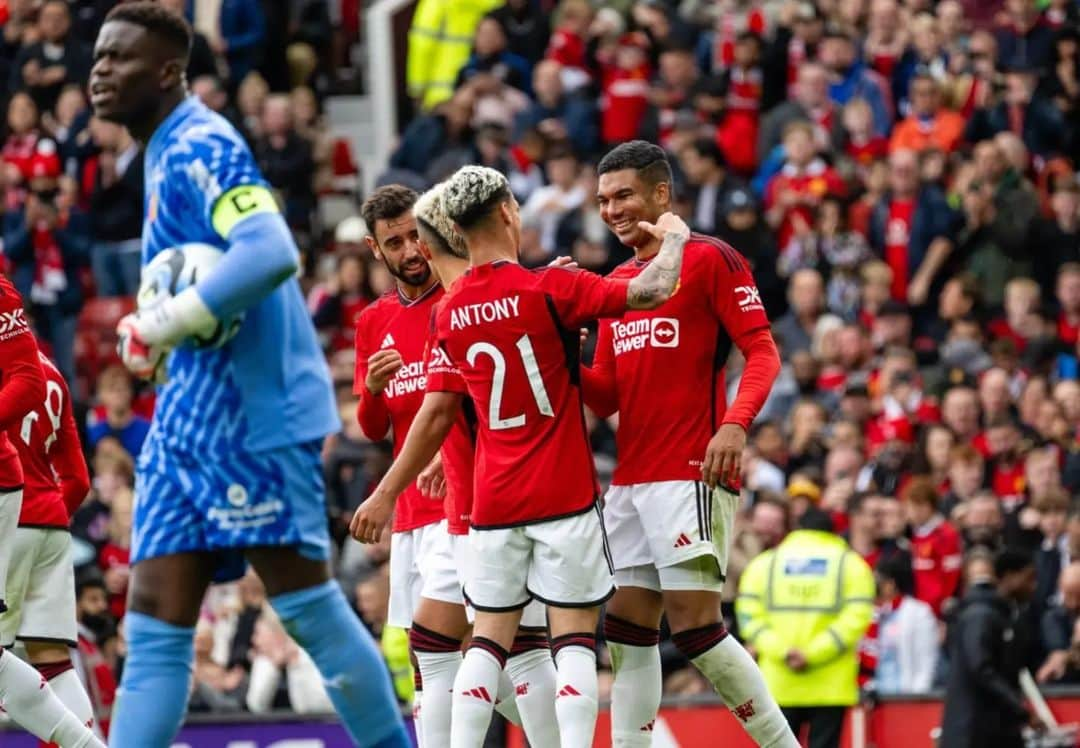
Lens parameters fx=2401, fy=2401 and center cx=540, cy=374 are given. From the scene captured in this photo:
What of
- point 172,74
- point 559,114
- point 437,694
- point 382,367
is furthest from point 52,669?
point 559,114

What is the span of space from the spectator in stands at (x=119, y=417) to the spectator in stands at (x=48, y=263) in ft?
6.45

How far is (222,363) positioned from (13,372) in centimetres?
132

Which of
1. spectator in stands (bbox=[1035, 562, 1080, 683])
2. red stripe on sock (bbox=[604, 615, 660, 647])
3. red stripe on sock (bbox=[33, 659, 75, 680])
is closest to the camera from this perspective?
red stripe on sock (bbox=[604, 615, 660, 647])

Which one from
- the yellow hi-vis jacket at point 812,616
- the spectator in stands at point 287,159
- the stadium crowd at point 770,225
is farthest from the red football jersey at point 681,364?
the spectator in stands at point 287,159

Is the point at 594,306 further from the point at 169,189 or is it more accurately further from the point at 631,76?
the point at 631,76

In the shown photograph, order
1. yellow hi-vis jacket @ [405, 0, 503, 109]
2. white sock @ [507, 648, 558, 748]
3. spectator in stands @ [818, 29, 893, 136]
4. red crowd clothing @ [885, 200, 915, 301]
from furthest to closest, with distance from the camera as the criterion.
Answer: yellow hi-vis jacket @ [405, 0, 503, 109]
spectator in stands @ [818, 29, 893, 136]
red crowd clothing @ [885, 200, 915, 301]
white sock @ [507, 648, 558, 748]

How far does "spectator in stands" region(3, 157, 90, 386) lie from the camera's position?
2047 centimetres

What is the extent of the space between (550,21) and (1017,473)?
854cm

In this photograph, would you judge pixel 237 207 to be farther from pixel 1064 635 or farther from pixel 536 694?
pixel 1064 635

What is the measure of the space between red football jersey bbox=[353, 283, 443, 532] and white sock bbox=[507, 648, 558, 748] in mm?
865

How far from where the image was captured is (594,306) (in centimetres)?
812

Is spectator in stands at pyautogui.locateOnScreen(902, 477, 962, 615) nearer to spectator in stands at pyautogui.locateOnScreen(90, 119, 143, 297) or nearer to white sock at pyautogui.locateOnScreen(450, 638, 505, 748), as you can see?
white sock at pyautogui.locateOnScreen(450, 638, 505, 748)

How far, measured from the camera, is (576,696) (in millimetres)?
8211

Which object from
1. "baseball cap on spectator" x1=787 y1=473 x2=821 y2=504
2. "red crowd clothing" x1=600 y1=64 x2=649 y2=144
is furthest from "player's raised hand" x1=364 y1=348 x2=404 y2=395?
"red crowd clothing" x1=600 y1=64 x2=649 y2=144
